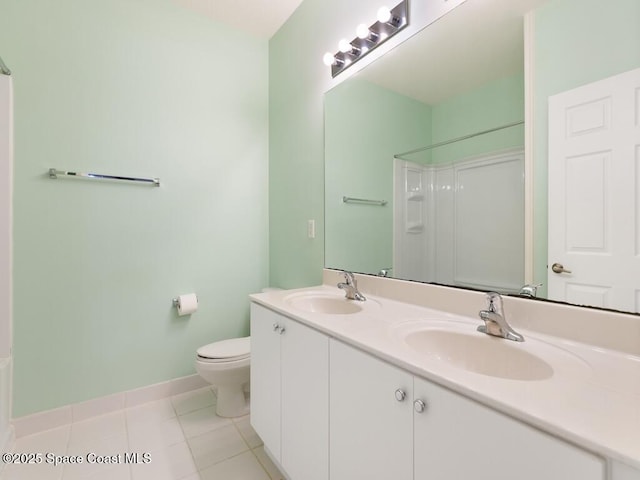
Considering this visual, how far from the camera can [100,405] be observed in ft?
5.85

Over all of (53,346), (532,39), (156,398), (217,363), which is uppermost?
(532,39)

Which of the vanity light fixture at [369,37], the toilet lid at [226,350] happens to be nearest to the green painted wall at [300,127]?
the vanity light fixture at [369,37]

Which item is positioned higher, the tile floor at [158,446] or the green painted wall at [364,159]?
the green painted wall at [364,159]

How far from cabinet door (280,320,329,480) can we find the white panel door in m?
0.76

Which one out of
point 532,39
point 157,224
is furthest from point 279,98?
point 532,39

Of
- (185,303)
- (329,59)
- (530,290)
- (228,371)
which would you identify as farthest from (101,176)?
(530,290)

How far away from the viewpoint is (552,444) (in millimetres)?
473

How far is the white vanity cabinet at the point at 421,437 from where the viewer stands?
0.49 m

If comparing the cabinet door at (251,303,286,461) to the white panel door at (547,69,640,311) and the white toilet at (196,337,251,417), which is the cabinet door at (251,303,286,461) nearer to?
the white toilet at (196,337,251,417)

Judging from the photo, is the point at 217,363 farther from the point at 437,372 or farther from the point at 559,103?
the point at 559,103

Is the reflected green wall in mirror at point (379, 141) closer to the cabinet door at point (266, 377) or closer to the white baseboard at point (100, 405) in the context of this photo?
the cabinet door at point (266, 377)

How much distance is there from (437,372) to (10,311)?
1.98 metres

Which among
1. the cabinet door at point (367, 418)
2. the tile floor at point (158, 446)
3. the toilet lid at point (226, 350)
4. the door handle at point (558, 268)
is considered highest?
the door handle at point (558, 268)

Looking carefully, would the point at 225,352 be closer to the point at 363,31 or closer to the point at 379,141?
the point at 379,141
